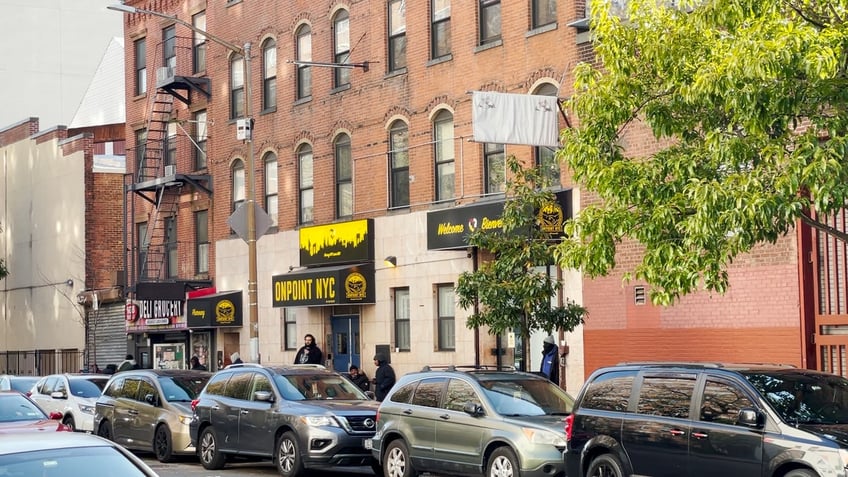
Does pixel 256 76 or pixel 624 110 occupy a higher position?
pixel 256 76

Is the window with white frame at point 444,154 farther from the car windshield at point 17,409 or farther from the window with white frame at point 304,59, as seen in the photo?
the car windshield at point 17,409

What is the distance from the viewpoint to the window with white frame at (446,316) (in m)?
28.4

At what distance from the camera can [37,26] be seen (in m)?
58.2

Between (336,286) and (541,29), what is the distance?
27.0ft

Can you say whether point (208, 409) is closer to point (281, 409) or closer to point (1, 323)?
point (281, 409)

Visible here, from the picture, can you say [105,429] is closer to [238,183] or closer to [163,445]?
[163,445]

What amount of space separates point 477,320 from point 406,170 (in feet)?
29.7

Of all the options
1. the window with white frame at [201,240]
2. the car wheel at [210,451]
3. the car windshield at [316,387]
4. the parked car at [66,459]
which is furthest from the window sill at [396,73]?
the parked car at [66,459]

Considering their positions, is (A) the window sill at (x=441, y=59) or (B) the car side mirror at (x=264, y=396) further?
(A) the window sill at (x=441, y=59)

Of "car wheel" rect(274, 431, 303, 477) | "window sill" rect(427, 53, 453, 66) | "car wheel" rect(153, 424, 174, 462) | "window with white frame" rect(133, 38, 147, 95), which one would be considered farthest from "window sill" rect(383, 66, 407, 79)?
"window with white frame" rect(133, 38, 147, 95)

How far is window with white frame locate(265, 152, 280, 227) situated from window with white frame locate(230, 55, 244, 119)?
1.94 m

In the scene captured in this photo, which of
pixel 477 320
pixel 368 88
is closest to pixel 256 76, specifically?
pixel 368 88

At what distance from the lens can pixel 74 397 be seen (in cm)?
2695

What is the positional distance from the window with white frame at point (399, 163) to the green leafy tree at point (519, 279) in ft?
27.8
